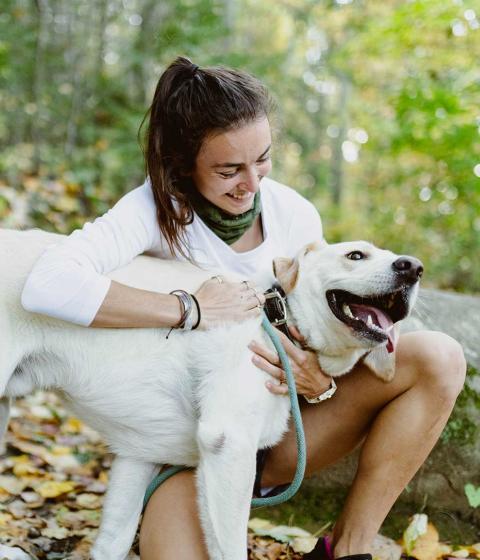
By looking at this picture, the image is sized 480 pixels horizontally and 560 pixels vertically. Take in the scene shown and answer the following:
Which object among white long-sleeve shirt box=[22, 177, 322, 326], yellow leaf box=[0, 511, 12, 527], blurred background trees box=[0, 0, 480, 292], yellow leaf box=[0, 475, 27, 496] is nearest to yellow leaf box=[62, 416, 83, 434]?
yellow leaf box=[0, 475, 27, 496]

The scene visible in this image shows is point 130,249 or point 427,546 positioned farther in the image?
point 427,546

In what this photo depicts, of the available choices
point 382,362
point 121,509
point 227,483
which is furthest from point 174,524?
point 382,362

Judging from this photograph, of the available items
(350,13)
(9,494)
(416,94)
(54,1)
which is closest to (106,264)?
(9,494)

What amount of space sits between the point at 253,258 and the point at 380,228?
6.46 meters

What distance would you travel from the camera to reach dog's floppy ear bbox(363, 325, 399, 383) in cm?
208

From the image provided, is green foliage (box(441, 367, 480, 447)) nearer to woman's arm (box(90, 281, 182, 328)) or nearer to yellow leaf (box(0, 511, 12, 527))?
woman's arm (box(90, 281, 182, 328))

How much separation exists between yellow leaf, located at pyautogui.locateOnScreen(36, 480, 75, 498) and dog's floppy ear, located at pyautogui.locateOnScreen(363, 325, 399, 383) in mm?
1517

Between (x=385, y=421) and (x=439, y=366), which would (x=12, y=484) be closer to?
(x=385, y=421)

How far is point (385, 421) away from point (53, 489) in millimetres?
1521

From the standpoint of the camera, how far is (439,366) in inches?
80.9

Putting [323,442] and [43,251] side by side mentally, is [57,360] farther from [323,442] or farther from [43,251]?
[323,442]

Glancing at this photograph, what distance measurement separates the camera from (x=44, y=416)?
11.7 feet

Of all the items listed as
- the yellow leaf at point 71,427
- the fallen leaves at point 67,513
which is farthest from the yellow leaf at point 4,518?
the yellow leaf at point 71,427

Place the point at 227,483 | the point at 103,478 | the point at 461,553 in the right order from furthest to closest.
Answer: the point at 103,478, the point at 461,553, the point at 227,483
